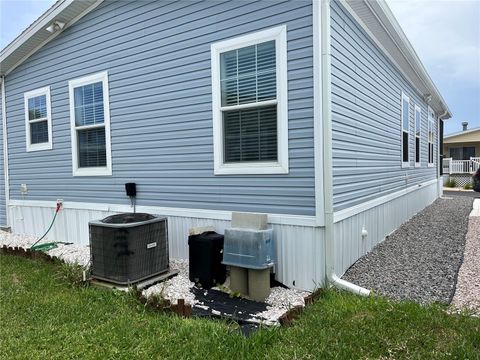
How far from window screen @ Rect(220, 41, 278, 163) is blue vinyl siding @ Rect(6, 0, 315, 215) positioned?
0.23 metres

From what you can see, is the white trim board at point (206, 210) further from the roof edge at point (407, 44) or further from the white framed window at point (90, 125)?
the roof edge at point (407, 44)

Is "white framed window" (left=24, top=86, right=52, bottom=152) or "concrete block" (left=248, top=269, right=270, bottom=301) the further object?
"white framed window" (left=24, top=86, right=52, bottom=152)

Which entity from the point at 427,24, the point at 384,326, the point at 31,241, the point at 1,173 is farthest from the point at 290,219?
the point at 427,24

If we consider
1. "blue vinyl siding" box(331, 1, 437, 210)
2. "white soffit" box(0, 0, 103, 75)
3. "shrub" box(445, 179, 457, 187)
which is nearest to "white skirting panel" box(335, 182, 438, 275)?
"blue vinyl siding" box(331, 1, 437, 210)

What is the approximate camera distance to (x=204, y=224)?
4.91m

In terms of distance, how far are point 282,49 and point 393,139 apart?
416cm

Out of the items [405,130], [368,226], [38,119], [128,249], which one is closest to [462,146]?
[405,130]

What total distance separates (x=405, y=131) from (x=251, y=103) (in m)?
5.39

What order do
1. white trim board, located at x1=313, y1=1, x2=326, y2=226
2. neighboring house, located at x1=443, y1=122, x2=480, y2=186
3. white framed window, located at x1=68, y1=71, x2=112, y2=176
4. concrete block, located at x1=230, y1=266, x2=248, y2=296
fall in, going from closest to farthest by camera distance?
white trim board, located at x1=313, y1=1, x2=326, y2=226 → concrete block, located at x1=230, y1=266, x2=248, y2=296 → white framed window, located at x1=68, y1=71, x2=112, y2=176 → neighboring house, located at x1=443, y1=122, x2=480, y2=186

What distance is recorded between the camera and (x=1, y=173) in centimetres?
834

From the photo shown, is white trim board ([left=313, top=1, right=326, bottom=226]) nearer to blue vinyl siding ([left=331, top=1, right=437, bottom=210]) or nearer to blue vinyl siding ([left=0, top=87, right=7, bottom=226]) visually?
blue vinyl siding ([left=331, top=1, right=437, bottom=210])

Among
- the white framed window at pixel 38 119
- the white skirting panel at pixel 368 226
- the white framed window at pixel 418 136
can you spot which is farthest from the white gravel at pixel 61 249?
the white framed window at pixel 418 136

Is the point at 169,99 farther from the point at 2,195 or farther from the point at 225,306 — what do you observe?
the point at 2,195

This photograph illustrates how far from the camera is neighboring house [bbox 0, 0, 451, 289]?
4031mm
